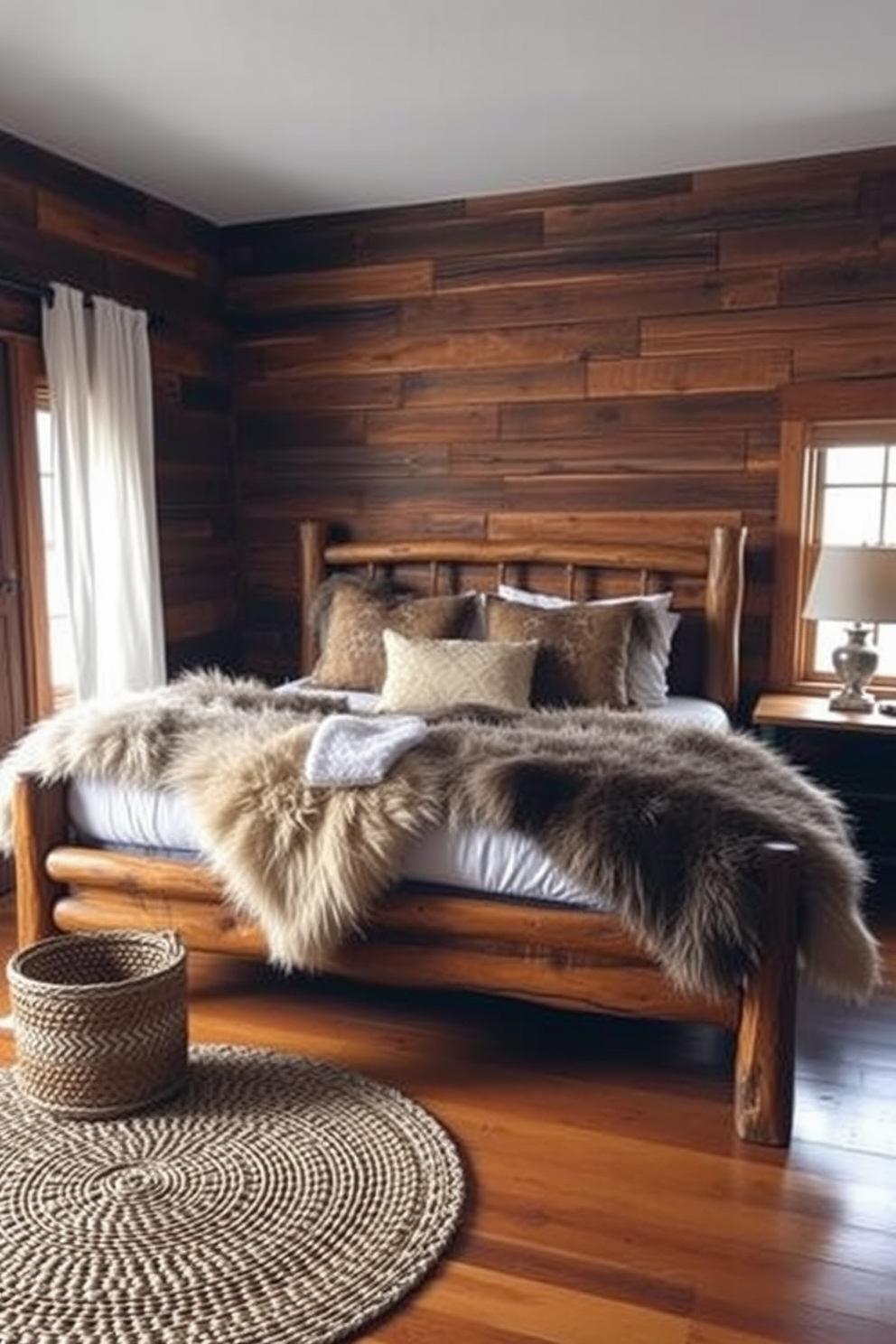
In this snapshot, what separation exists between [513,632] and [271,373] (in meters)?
1.77

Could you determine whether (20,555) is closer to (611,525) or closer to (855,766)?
(611,525)

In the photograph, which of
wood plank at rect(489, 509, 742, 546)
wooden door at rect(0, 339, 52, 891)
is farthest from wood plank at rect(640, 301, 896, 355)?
wooden door at rect(0, 339, 52, 891)

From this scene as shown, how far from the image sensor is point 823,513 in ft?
13.5

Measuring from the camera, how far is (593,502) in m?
4.35

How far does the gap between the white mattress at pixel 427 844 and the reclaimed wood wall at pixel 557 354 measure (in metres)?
2.12

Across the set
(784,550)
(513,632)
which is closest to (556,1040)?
(513,632)

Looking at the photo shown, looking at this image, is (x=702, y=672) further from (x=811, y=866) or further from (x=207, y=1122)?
(x=207, y=1122)

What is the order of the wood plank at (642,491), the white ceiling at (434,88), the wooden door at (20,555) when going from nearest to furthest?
the white ceiling at (434,88), the wooden door at (20,555), the wood plank at (642,491)

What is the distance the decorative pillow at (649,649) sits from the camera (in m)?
3.88

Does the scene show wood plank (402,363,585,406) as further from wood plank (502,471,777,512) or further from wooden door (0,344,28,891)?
wooden door (0,344,28,891)

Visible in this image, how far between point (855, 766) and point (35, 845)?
2.83 meters

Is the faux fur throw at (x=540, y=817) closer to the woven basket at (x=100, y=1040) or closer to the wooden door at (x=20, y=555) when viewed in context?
the woven basket at (x=100, y=1040)

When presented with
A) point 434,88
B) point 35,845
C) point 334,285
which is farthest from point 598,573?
point 35,845

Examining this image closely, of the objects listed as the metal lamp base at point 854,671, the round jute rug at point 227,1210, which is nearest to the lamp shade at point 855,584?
the metal lamp base at point 854,671
